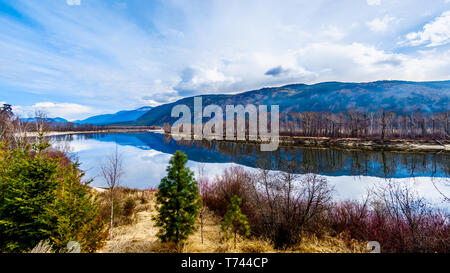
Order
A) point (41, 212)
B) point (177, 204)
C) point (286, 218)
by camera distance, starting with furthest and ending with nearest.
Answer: point (286, 218) → point (177, 204) → point (41, 212)

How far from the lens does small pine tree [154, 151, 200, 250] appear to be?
6.70 meters

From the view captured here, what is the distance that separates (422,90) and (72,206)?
29005 centimetres

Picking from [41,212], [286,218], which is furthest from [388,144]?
[41,212]

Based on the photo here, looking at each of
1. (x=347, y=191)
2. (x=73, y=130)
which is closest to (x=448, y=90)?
(x=347, y=191)

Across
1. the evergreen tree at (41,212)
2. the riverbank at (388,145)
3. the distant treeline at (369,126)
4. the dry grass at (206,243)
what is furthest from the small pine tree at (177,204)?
the distant treeline at (369,126)

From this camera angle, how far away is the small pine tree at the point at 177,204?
6.70 meters

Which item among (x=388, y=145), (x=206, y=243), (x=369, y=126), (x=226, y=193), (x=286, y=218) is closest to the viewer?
(x=206, y=243)

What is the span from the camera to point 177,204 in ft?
22.3

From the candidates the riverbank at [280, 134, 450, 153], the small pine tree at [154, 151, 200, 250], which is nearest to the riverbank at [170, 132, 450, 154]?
the riverbank at [280, 134, 450, 153]

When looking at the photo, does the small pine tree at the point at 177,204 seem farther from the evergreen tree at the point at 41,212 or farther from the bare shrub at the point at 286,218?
the bare shrub at the point at 286,218

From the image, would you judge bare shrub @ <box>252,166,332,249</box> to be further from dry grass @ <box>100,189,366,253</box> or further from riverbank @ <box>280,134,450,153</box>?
riverbank @ <box>280,134,450,153</box>

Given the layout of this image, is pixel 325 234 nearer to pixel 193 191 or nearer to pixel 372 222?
pixel 372 222

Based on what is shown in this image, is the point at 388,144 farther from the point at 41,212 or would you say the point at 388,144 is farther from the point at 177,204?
the point at 41,212
